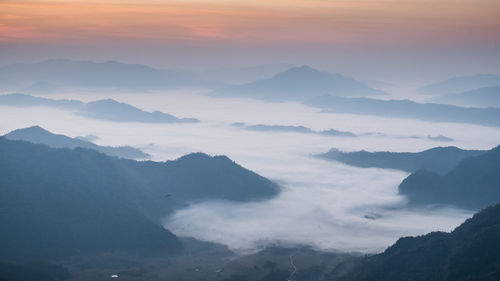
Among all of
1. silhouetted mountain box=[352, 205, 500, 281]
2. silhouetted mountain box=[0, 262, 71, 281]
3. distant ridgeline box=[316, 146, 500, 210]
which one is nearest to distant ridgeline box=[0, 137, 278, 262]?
silhouetted mountain box=[0, 262, 71, 281]

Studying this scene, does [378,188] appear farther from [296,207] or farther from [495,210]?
[495,210]

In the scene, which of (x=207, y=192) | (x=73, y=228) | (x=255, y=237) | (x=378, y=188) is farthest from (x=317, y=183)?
(x=73, y=228)

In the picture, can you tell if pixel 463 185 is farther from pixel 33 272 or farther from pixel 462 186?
pixel 33 272

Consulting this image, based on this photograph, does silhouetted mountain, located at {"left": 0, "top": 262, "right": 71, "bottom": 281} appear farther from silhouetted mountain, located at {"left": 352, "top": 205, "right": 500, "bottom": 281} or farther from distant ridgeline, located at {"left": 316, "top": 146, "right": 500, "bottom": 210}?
distant ridgeline, located at {"left": 316, "top": 146, "right": 500, "bottom": 210}

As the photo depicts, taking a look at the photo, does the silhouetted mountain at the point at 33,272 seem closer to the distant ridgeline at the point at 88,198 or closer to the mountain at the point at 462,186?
the distant ridgeline at the point at 88,198

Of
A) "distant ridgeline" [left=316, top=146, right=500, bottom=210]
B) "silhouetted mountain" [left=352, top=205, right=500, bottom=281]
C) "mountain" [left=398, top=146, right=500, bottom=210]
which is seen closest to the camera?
"silhouetted mountain" [left=352, top=205, right=500, bottom=281]

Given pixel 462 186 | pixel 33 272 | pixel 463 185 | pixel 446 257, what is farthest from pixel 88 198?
pixel 463 185
